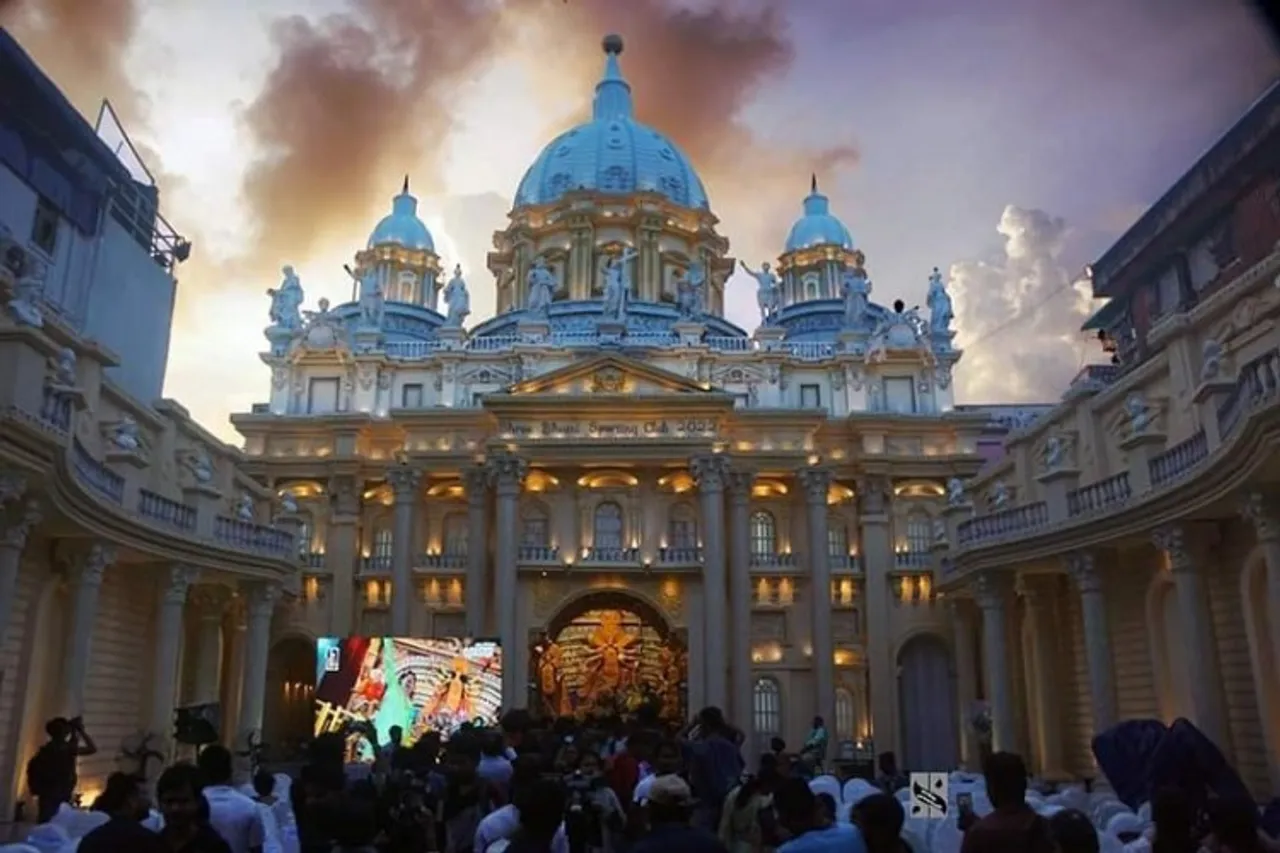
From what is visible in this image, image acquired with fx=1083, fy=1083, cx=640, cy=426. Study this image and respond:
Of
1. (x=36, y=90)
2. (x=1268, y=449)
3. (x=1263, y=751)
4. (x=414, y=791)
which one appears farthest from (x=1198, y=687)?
(x=36, y=90)

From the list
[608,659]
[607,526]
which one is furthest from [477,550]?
[608,659]

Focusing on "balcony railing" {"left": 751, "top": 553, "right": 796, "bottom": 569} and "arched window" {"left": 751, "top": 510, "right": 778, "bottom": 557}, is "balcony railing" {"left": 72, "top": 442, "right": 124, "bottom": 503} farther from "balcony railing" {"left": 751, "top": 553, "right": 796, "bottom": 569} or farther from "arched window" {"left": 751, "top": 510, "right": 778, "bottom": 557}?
"arched window" {"left": 751, "top": 510, "right": 778, "bottom": 557}

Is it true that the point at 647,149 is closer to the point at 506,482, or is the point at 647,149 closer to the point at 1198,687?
the point at 506,482

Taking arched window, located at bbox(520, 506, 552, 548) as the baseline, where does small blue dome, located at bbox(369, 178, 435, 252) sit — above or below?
above

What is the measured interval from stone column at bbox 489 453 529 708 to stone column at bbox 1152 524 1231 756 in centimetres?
2159

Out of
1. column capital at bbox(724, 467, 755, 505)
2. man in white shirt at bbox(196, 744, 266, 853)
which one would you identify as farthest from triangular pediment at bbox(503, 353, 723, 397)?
man in white shirt at bbox(196, 744, 266, 853)

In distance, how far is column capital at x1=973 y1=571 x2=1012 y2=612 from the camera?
28.9 metres

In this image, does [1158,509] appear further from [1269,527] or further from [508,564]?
[508,564]

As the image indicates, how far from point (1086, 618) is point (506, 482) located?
20378mm

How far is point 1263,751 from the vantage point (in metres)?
20.3

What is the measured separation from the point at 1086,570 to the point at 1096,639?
1582 mm

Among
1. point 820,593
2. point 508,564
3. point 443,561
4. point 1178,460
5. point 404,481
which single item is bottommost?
point 820,593

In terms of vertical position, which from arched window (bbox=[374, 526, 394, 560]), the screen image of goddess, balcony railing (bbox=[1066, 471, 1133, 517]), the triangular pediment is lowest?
the screen image of goddess

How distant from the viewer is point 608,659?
40062 millimetres
